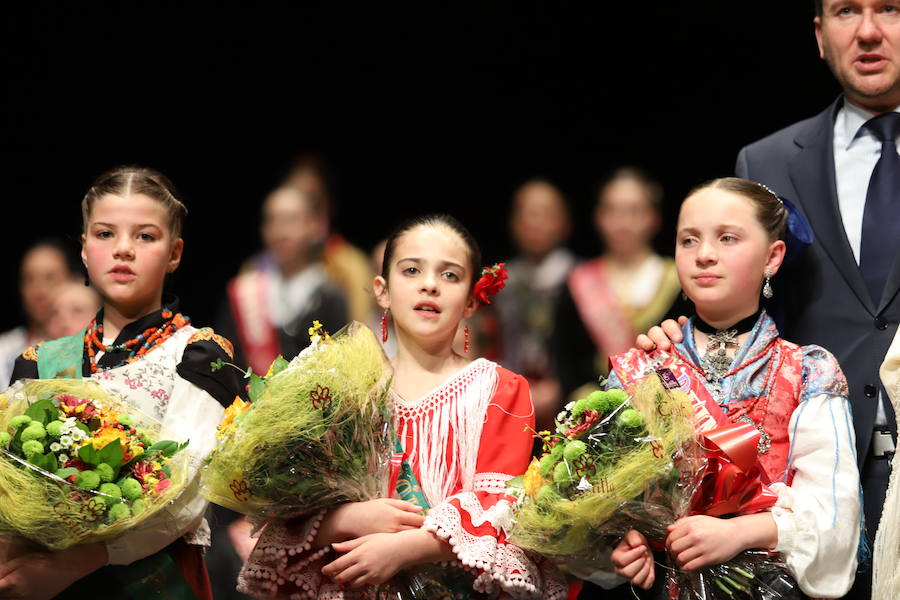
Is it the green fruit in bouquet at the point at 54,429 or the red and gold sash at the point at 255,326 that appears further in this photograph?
the red and gold sash at the point at 255,326

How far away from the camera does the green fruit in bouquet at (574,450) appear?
220cm

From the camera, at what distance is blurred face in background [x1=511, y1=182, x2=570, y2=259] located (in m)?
4.71

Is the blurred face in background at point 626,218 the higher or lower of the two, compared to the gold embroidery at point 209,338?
higher

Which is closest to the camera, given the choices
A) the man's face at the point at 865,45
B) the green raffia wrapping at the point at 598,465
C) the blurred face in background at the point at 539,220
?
the green raffia wrapping at the point at 598,465

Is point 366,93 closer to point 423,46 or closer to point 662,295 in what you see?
point 423,46

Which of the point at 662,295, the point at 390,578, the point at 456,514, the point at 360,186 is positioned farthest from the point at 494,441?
the point at 360,186

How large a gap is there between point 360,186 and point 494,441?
7.90 feet

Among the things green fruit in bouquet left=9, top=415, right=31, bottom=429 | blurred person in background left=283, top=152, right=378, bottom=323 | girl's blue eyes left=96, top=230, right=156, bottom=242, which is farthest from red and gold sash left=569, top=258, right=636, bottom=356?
green fruit in bouquet left=9, top=415, right=31, bottom=429

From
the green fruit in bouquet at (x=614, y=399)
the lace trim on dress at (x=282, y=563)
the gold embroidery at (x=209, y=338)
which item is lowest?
the lace trim on dress at (x=282, y=563)

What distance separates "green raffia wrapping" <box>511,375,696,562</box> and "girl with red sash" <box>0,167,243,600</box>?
74 cm

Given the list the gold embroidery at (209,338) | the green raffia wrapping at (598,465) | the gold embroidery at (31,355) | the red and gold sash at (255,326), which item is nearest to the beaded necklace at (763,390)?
the green raffia wrapping at (598,465)

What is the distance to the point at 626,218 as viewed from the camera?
4.64m

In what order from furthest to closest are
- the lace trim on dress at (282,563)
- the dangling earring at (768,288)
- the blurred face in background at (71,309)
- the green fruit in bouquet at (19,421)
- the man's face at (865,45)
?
the blurred face in background at (71,309) → the man's face at (865,45) → the dangling earring at (768,288) → the lace trim on dress at (282,563) → the green fruit in bouquet at (19,421)

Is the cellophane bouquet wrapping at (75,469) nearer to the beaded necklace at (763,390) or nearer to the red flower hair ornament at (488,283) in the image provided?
the red flower hair ornament at (488,283)
